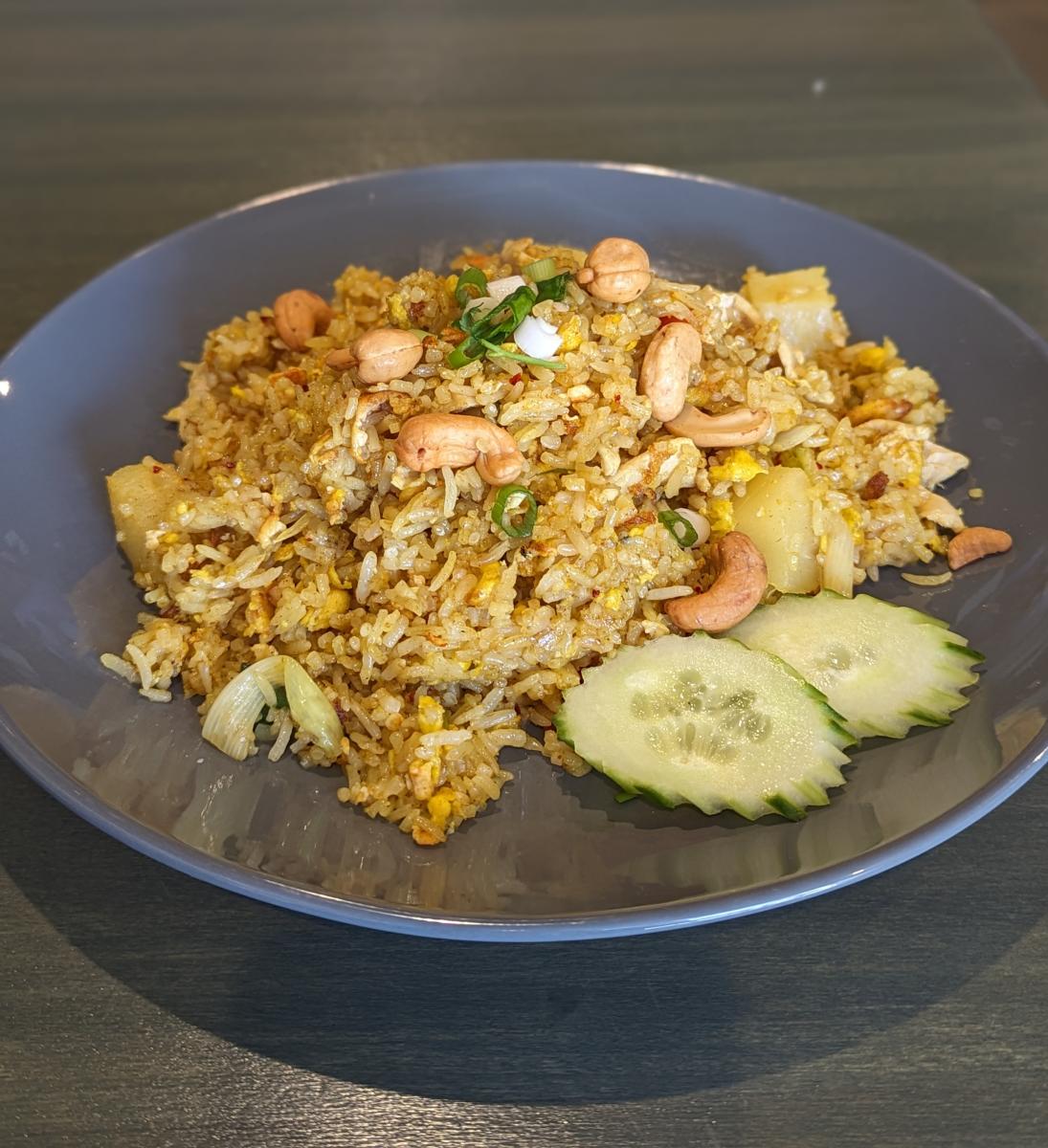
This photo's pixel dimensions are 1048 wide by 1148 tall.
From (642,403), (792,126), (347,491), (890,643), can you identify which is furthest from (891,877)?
(792,126)

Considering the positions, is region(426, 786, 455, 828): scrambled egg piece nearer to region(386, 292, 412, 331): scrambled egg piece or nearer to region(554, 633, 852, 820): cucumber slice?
region(554, 633, 852, 820): cucumber slice

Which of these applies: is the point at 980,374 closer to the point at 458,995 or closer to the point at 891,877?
the point at 891,877

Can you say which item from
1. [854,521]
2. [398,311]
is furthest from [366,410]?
[854,521]

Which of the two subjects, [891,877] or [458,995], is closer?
[458,995]

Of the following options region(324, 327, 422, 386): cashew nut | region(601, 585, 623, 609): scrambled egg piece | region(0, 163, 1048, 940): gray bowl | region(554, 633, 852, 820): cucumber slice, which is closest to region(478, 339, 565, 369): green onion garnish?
region(324, 327, 422, 386): cashew nut

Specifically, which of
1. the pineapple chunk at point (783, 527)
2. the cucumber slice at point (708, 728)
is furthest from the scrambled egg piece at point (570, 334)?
the cucumber slice at point (708, 728)

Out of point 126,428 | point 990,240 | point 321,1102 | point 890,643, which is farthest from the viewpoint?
point 990,240

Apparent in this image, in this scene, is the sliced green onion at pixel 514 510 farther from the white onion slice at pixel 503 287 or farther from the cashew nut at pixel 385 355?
the white onion slice at pixel 503 287
